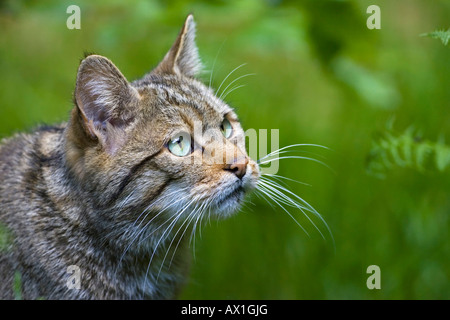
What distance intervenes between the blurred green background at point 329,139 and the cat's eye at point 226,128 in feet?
1.67

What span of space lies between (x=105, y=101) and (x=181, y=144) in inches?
18.2

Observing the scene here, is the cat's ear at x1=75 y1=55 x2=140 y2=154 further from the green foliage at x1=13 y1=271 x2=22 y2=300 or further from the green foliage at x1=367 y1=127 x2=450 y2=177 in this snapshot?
the green foliage at x1=367 y1=127 x2=450 y2=177

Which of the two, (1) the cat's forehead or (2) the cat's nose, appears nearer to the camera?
(2) the cat's nose

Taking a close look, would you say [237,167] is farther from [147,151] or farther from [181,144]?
[147,151]

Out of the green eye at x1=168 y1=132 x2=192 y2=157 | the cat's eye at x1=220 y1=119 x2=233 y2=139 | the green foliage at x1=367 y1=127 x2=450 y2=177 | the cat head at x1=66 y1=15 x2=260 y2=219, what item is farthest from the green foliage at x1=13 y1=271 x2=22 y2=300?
the green foliage at x1=367 y1=127 x2=450 y2=177

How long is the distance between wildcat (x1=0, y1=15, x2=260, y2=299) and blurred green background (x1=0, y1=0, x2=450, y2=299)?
0.53 metres

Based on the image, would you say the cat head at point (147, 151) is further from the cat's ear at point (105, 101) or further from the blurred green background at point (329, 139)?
the blurred green background at point (329, 139)

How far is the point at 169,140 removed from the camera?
11.6ft

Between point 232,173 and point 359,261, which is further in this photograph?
point 359,261

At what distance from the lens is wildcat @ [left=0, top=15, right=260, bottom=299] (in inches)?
135

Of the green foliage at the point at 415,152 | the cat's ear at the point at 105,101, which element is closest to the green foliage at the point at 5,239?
the cat's ear at the point at 105,101
